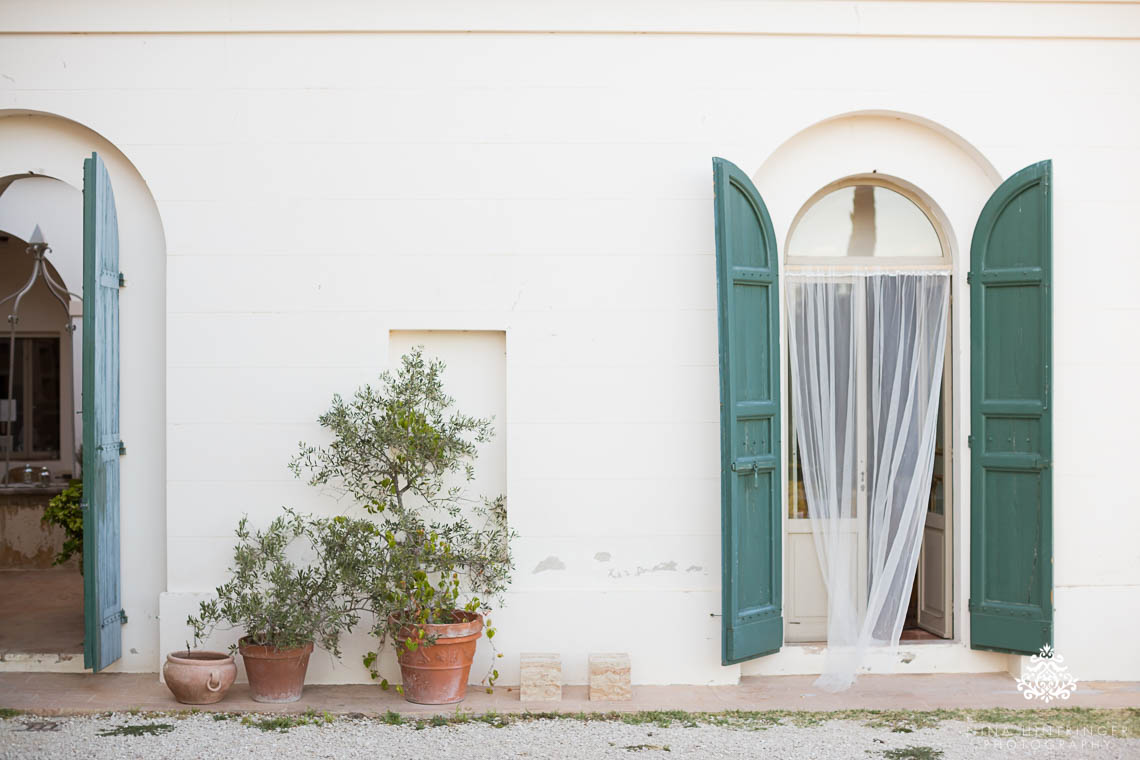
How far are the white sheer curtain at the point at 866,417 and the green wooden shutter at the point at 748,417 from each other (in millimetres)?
276

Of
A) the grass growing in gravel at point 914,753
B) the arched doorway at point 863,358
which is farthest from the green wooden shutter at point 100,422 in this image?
the grass growing in gravel at point 914,753

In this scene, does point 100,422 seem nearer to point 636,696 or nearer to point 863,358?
point 636,696

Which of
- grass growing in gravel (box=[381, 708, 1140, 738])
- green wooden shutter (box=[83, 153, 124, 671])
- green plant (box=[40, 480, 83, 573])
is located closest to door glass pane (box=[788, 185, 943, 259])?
grass growing in gravel (box=[381, 708, 1140, 738])

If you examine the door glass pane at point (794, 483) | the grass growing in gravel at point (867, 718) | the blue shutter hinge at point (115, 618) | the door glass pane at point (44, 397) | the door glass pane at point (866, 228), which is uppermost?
the door glass pane at point (866, 228)

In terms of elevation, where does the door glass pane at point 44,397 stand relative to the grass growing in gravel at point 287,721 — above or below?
above

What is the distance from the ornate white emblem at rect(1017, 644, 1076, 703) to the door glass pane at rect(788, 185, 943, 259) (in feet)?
7.23

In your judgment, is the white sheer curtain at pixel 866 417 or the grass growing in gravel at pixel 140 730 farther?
the white sheer curtain at pixel 866 417

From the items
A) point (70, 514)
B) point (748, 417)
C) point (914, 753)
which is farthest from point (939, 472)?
point (70, 514)

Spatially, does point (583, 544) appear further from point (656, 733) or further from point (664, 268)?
point (664, 268)

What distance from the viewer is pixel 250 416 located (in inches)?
213

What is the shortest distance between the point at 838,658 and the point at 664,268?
2.24 metres

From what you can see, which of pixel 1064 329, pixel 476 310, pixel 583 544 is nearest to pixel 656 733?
pixel 583 544

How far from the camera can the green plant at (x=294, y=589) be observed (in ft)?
16.3

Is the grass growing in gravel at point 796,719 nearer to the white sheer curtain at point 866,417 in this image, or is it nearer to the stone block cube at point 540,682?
the stone block cube at point 540,682
